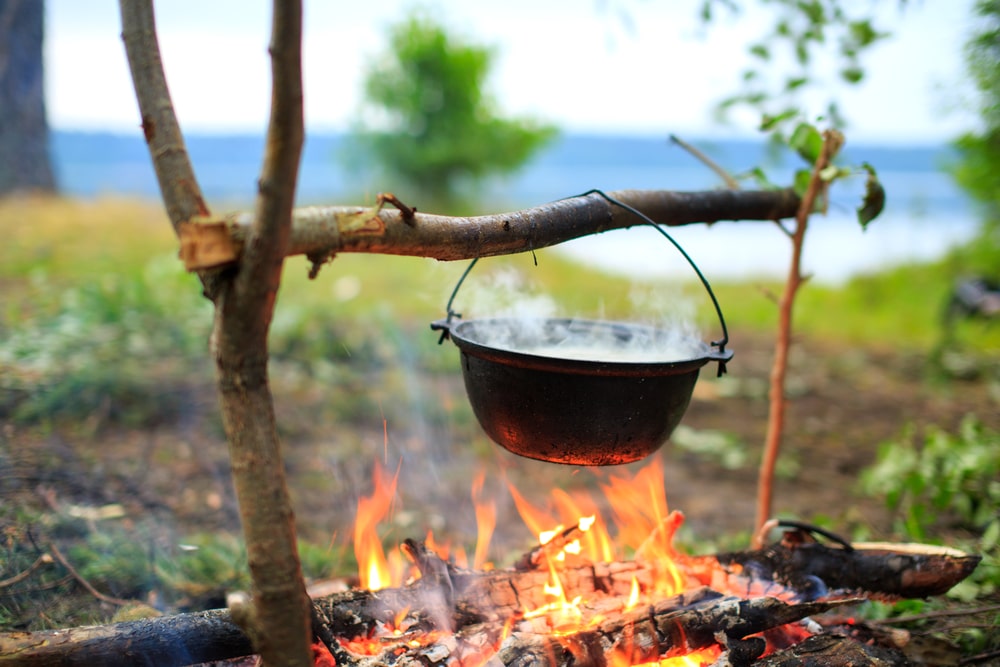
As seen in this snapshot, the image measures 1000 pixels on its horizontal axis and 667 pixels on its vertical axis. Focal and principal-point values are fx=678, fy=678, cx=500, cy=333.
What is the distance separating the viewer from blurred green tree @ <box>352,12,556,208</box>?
15109 millimetres

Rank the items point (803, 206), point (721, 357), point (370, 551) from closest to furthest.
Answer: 1. point (721, 357)
2. point (370, 551)
3. point (803, 206)

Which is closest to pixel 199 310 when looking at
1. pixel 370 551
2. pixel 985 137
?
pixel 370 551

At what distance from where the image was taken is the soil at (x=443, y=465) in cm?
387

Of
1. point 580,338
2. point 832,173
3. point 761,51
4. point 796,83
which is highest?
point 761,51

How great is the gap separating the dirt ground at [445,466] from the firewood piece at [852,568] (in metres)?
1.33

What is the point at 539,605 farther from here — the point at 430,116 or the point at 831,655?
the point at 430,116

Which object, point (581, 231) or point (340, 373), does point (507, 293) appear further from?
point (340, 373)

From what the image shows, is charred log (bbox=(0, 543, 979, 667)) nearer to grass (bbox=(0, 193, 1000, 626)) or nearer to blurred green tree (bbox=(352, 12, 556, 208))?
grass (bbox=(0, 193, 1000, 626))

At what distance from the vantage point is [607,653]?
2160 mm

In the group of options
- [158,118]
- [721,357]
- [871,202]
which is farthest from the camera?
[871,202]

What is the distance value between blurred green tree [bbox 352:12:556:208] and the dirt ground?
968 cm

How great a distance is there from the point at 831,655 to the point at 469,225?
179 centimetres

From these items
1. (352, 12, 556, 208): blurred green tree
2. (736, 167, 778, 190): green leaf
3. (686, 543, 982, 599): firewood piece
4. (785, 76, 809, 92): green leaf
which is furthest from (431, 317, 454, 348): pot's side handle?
(352, 12, 556, 208): blurred green tree

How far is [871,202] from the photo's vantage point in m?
2.88
